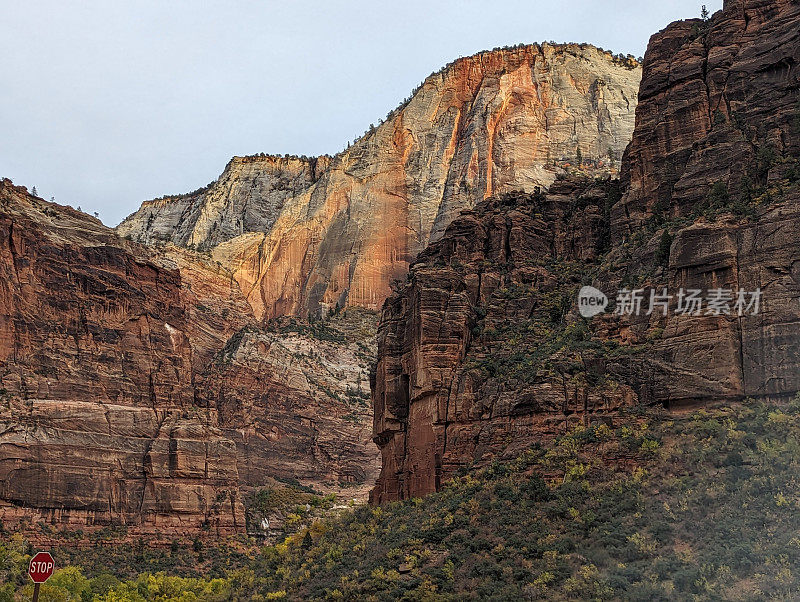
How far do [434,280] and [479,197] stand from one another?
227 ft

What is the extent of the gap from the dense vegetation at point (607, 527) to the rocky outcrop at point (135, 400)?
4073 centimetres

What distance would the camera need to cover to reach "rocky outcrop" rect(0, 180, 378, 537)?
109 m

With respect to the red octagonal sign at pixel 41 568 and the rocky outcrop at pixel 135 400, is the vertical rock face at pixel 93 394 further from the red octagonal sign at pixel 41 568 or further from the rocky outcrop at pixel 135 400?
the red octagonal sign at pixel 41 568

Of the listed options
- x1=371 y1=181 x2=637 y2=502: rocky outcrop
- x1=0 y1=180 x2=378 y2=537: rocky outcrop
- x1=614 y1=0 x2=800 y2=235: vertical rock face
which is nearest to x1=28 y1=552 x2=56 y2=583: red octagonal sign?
x1=371 y1=181 x2=637 y2=502: rocky outcrop

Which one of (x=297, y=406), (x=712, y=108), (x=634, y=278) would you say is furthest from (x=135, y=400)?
(x=712, y=108)

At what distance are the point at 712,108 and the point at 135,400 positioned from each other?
6718cm

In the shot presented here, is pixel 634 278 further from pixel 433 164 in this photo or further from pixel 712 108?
pixel 433 164

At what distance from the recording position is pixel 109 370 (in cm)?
11888

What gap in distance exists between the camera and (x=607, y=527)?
56.1 meters

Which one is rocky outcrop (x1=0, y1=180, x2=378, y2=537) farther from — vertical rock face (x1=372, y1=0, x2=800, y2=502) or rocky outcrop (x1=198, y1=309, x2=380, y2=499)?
vertical rock face (x1=372, y1=0, x2=800, y2=502)

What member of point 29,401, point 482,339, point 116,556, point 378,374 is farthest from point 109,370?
point 482,339

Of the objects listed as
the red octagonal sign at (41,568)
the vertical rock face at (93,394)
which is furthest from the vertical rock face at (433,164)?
the red octagonal sign at (41,568)

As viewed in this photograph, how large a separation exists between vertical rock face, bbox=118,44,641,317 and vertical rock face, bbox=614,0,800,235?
58.8m

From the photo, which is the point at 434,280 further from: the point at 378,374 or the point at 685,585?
the point at 685,585
